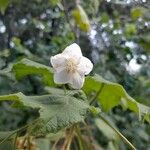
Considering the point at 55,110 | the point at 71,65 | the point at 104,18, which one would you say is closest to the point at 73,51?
the point at 71,65

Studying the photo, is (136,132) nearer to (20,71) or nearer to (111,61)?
(111,61)

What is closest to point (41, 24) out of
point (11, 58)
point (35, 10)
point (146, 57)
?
point (35, 10)

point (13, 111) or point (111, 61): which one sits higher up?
point (111, 61)

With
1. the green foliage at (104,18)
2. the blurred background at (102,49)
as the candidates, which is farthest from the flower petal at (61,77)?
the green foliage at (104,18)

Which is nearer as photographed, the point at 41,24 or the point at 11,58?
the point at 11,58

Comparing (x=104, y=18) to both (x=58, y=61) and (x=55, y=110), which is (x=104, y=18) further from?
(x=55, y=110)

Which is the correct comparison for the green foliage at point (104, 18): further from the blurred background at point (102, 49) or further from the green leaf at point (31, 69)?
the green leaf at point (31, 69)
